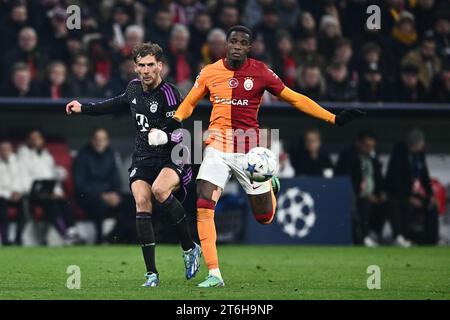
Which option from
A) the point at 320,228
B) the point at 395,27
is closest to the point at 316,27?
the point at 395,27

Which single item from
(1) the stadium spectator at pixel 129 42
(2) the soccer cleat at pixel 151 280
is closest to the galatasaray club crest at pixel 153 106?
(2) the soccer cleat at pixel 151 280

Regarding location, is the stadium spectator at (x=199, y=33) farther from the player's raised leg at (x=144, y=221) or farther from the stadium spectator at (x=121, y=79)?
the player's raised leg at (x=144, y=221)

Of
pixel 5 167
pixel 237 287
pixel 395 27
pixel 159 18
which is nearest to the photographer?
pixel 237 287

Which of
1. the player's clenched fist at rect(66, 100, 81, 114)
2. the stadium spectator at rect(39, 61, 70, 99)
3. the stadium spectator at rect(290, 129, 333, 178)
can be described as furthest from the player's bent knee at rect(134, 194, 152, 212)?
the stadium spectator at rect(290, 129, 333, 178)

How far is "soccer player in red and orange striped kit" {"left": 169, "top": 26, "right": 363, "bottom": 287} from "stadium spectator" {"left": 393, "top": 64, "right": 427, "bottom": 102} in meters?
7.75

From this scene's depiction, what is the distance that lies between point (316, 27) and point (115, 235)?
17.3 ft

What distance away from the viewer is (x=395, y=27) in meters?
19.2

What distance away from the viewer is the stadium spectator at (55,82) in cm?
1672

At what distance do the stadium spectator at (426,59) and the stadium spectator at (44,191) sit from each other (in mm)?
5987

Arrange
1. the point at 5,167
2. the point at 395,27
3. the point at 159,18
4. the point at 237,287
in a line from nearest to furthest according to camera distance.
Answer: the point at 237,287 < the point at 5,167 < the point at 159,18 < the point at 395,27

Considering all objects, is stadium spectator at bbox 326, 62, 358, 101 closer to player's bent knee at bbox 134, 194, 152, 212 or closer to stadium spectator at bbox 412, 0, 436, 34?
stadium spectator at bbox 412, 0, 436, 34

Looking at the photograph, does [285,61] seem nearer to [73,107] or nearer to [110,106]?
[110,106]

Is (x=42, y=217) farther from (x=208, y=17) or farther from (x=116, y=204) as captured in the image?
(x=208, y=17)

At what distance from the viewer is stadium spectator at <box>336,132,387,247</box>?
17.3 m
